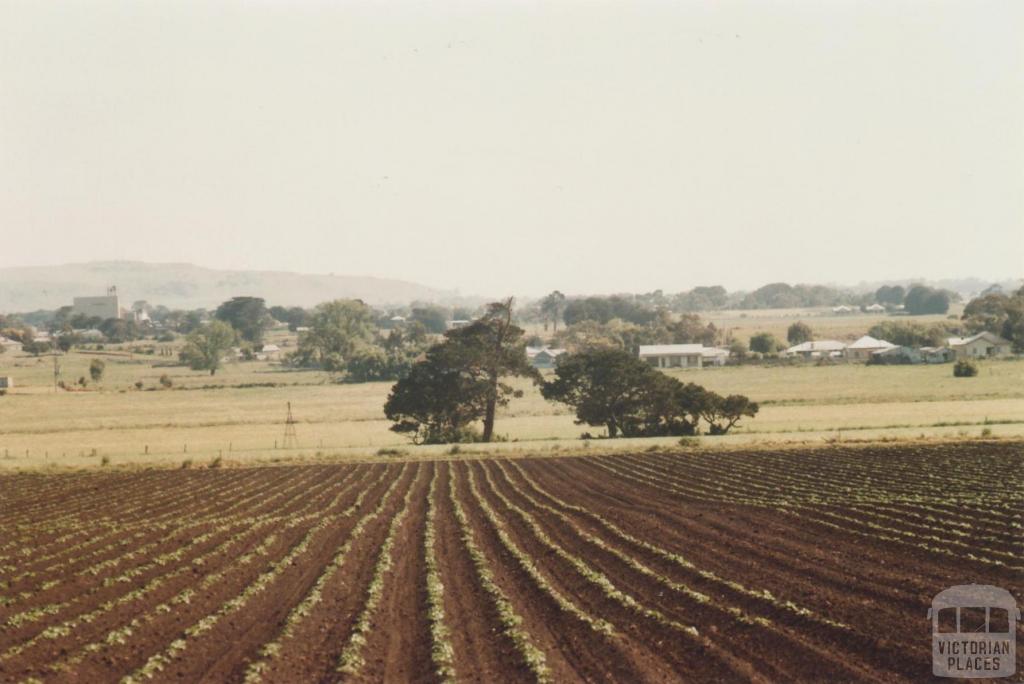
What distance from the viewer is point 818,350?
436ft

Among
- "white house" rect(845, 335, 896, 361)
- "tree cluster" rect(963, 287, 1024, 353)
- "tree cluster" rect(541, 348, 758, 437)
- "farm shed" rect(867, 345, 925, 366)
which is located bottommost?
"tree cluster" rect(541, 348, 758, 437)

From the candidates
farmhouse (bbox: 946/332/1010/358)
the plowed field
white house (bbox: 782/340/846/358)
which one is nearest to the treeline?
the plowed field

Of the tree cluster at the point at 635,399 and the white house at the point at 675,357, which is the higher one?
the white house at the point at 675,357

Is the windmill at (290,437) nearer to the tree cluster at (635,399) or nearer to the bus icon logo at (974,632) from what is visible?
the tree cluster at (635,399)

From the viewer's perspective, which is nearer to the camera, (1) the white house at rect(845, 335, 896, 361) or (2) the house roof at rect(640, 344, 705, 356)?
(2) the house roof at rect(640, 344, 705, 356)

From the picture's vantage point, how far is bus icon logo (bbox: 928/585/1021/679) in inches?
521

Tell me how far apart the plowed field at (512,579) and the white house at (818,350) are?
94424 millimetres

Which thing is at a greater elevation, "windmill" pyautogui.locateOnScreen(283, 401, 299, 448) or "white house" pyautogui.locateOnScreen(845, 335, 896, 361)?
"white house" pyautogui.locateOnScreen(845, 335, 896, 361)

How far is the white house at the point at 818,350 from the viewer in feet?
429

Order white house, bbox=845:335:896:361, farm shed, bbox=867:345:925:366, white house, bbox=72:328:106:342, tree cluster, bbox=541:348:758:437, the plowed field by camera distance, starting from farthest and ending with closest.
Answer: white house, bbox=72:328:106:342
white house, bbox=845:335:896:361
farm shed, bbox=867:345:925:366
tree cluster, bbox=541:348:758:437
the plowed field

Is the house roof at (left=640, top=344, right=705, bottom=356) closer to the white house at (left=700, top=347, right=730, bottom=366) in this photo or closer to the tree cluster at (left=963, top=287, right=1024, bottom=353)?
the white house at (left=700, top=347, right=730, bottom=366)

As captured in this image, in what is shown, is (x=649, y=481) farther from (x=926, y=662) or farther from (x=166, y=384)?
(x=166, y=384)

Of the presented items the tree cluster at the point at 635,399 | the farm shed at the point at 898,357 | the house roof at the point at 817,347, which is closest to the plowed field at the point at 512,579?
the tree cluster at the point at 635,399

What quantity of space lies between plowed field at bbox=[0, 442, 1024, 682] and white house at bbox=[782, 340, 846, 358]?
94.4m
